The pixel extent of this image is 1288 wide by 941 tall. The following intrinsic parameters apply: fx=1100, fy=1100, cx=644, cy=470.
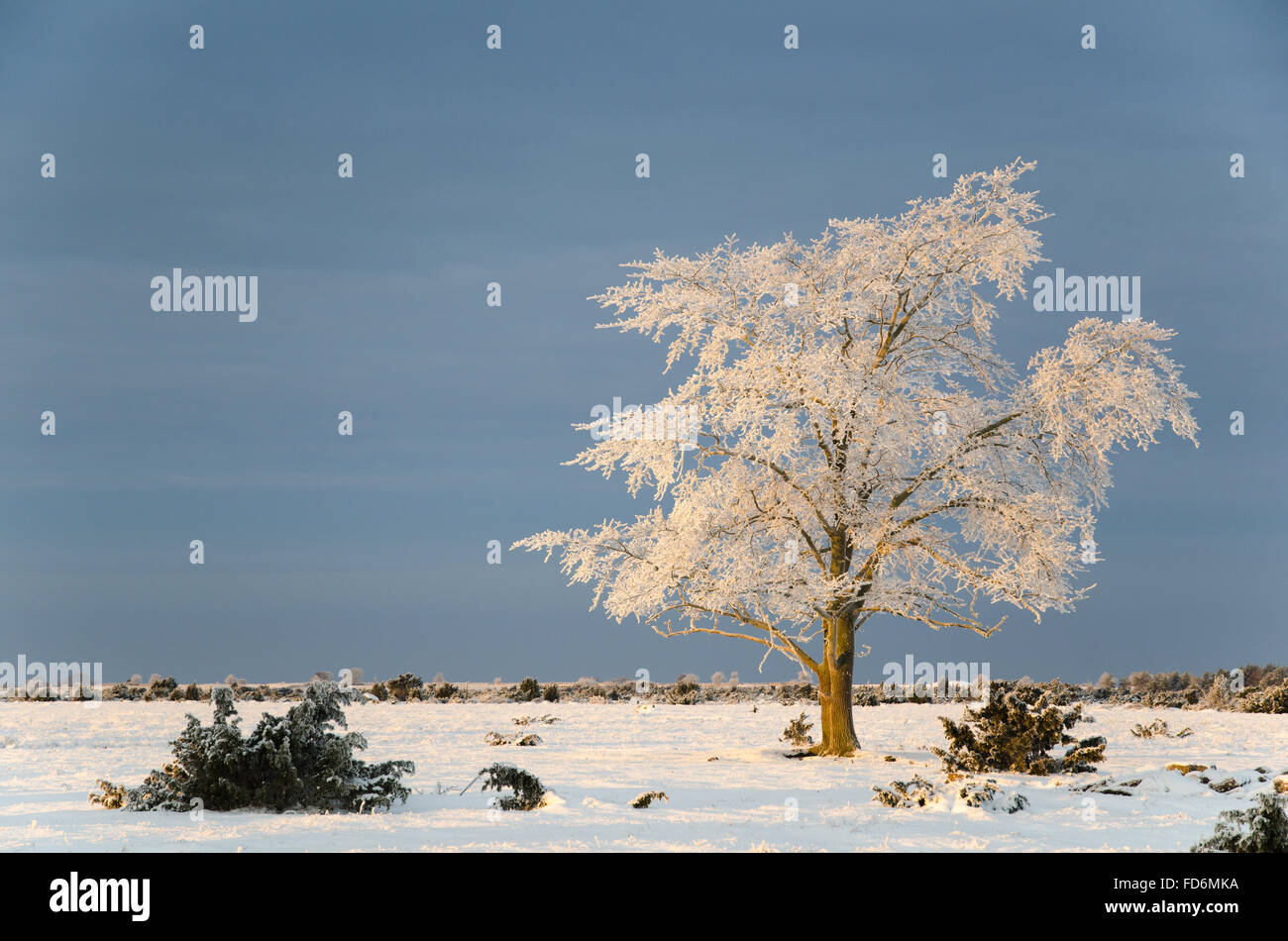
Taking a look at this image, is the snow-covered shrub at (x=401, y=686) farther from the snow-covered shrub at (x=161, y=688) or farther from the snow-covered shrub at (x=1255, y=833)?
the snow-covered shrub at (x=1255, y=833)

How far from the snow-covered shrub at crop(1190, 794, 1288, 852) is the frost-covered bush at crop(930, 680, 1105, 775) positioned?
5.07 metres

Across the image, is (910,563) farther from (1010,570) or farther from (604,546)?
(604,546)

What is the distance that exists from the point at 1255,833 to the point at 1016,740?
18.3 ft

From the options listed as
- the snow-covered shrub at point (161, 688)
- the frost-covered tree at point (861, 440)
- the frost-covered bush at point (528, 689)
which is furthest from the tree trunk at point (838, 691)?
the snow-covered shrub at point (161, 688)

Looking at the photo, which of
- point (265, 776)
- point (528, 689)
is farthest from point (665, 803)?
point (528, 689)

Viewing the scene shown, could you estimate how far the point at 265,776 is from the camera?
10.6m

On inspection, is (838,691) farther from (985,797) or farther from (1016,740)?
(985,797)

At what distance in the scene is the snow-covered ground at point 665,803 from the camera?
8.66m

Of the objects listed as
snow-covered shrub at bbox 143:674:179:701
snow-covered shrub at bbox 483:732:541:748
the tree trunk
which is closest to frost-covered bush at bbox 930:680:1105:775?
the tree trunk

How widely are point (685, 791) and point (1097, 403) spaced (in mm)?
9548

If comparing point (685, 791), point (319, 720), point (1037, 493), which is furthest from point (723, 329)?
point (319, 720)

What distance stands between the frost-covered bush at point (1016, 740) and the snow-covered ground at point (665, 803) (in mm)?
471
